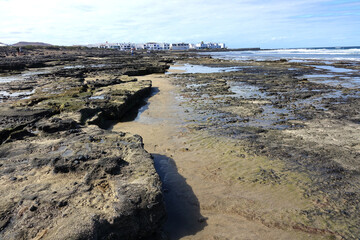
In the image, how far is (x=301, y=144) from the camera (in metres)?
7.49

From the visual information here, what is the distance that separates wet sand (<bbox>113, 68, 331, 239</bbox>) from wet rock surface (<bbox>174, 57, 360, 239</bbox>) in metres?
0.06

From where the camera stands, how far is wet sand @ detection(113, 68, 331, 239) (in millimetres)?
4133

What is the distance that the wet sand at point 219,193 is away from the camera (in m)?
4.13

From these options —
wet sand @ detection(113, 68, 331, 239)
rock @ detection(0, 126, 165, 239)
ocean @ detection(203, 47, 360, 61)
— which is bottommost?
wet sand @ detection(113, 68, 331, 239)

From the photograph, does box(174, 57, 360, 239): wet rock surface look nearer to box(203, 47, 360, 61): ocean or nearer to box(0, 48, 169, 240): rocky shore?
box(0, 48, 169, 240): rocky shore

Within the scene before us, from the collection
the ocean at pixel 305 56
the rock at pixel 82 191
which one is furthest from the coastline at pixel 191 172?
the ocean at pixel 305 56

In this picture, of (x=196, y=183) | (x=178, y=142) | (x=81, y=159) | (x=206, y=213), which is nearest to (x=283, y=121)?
(x=178, y=142)

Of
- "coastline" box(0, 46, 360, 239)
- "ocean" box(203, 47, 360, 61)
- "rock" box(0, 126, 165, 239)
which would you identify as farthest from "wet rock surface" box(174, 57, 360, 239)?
"ocean" box(203, 47, 360, 61)

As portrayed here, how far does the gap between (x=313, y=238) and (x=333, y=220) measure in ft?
2.22

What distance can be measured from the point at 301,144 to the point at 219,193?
391 cm

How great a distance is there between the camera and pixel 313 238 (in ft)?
13.0

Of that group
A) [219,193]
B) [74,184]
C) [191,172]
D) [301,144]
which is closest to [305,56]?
[301,144]

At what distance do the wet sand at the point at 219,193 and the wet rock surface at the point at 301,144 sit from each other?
0.06 meters

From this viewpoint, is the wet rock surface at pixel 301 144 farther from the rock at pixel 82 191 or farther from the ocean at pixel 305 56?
the ocean at pixel 305 56
